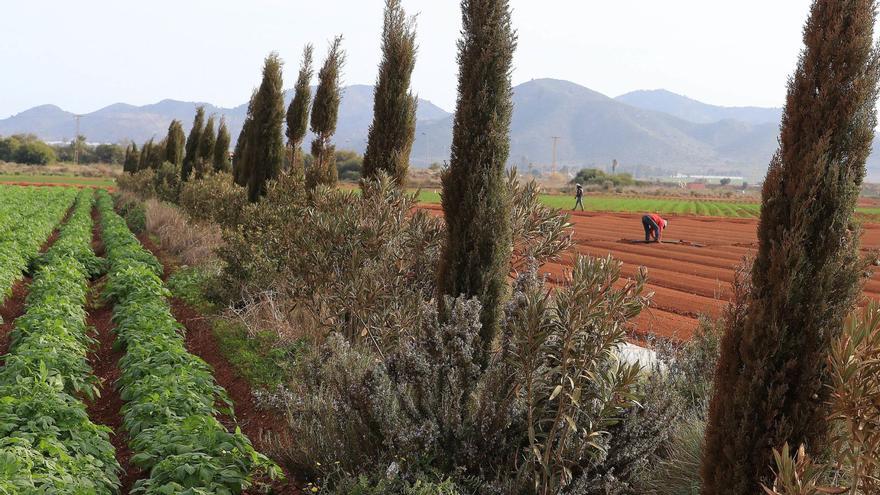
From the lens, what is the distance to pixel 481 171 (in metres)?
6.89

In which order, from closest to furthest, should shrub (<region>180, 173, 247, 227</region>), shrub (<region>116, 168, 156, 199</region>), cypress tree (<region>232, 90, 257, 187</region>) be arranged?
1. shrub (<region>180, 173, 247, 227</region>)
2. cypress tree (<region>232, 90, 257, 187</region>)
3. shrub (<region>116, 168, 156, 199</region>)

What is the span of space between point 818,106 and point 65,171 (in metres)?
93.1

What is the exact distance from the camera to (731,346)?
4.21 m

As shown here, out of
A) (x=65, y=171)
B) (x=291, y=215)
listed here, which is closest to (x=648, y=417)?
(x=291, y=215)

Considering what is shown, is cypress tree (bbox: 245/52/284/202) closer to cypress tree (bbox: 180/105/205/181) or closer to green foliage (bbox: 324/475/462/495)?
cypress tree (bbox: 180/105/205/181)

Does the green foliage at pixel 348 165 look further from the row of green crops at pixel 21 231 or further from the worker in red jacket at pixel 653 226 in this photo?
the worker in red jacket at pixel 653 226

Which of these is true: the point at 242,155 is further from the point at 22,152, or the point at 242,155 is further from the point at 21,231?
the point at 22,152

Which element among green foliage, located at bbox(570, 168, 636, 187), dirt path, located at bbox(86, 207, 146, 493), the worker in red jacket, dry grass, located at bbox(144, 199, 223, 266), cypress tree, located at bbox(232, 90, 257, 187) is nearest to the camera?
dirt path, located at bbox(86, 207, 146, 493)

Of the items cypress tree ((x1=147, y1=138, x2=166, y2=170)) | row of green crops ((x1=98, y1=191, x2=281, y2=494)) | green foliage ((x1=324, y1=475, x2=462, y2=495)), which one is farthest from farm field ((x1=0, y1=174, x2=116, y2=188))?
green foliage ((x1=324, y1=475, x2=462, y2=495))

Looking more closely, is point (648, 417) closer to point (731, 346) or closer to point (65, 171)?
point (731, 346)

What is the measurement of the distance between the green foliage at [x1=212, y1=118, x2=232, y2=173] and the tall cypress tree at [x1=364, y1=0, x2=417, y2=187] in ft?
60.3

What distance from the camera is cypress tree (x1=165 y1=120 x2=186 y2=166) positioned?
116 feet

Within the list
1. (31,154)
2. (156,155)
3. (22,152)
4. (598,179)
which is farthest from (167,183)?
(598,179)

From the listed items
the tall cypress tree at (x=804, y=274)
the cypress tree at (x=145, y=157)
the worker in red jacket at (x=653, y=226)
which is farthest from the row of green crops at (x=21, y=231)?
the worker in red jacket at (x=653, y=226)
